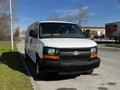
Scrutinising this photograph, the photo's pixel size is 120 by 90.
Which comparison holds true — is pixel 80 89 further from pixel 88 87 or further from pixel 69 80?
pixel 69 80

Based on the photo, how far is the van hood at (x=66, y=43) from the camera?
9.10m

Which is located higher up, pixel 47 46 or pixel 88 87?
pixel 47 46

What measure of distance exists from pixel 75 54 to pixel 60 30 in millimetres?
1822

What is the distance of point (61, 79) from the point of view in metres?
9.86

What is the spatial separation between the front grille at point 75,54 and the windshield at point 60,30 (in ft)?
Result: 4.22

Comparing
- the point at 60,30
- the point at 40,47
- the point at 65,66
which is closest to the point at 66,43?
the point at 65,66

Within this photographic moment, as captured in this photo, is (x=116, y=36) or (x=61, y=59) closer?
(x=61, y=59)

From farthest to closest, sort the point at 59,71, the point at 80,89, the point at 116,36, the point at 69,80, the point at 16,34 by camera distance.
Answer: the point at 16,34, the point at 116,36, the point at 69,80, the point at 59,71, the point at 80,89

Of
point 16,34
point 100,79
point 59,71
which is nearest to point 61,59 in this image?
point 59,71

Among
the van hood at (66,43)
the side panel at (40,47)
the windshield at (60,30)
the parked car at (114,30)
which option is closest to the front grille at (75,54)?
A: the van hood at (66,43)

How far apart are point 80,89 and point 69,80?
1466 mm

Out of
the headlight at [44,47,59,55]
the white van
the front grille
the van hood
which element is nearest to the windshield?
the white van

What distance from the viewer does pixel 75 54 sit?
360 inches

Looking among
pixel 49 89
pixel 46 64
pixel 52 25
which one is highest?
pixel 52 25
